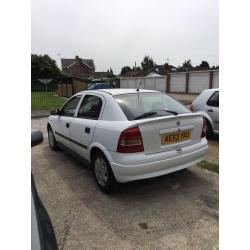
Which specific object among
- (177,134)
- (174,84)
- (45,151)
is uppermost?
(174,84)

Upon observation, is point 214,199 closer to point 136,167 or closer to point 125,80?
point 136,167

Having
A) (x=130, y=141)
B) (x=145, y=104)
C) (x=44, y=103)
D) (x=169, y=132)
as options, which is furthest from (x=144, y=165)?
(x=44, y=103)

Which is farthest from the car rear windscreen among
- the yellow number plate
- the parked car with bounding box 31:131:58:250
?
the parked car with bounding box 31:131:58:250

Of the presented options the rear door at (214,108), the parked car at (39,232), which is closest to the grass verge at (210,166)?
the rear door at (214,108)

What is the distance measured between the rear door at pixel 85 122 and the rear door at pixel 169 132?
0.89 meters

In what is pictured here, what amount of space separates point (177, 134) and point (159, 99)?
0.76 m

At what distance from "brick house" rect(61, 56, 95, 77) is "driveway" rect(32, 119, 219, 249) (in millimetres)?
67455

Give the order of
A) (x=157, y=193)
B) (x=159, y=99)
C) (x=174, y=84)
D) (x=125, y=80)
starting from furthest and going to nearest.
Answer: (x=125, y=80)
(x=174, y=84)
(x=159, y=99)
(x=157, y=193)

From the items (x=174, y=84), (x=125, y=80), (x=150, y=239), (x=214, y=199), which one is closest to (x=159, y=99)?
(x=214, y=199)

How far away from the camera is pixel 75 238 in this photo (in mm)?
2719

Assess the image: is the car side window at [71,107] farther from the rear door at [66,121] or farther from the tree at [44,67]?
the tree at [44,67]

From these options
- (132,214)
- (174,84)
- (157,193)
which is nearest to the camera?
(132,214)

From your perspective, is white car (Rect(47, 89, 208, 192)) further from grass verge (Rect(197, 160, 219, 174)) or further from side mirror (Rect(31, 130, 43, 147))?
side mirror (Rect(31, 130, 43, 147))

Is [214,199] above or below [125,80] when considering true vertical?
below
